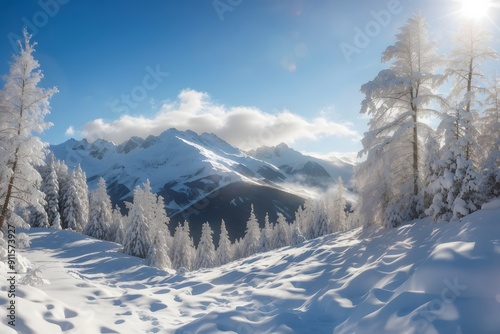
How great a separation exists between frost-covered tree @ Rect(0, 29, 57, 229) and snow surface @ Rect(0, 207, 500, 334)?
13.3ft

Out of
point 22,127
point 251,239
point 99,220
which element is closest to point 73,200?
point 99,220

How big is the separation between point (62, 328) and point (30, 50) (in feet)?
40.2

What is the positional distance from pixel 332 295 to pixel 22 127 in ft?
45.1

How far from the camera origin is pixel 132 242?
33562mm

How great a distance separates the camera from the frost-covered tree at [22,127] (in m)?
12.9

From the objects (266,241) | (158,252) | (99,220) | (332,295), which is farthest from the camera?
(266,241)

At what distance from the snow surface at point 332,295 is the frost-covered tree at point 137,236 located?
19.5m

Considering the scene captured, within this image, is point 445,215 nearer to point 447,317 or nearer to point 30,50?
point 447,317

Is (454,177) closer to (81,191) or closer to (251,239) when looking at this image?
(251,239)

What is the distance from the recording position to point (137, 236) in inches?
1325

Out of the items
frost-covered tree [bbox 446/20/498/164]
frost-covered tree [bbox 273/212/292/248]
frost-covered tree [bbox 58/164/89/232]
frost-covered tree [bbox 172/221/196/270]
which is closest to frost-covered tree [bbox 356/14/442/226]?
frost-covered tree [bbox 446/20/498/164]

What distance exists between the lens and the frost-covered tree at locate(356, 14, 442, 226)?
1566 cm

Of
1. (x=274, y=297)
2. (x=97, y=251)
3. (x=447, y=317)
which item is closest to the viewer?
(x=447, y=317)

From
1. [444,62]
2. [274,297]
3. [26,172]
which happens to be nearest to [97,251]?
[26,172]
